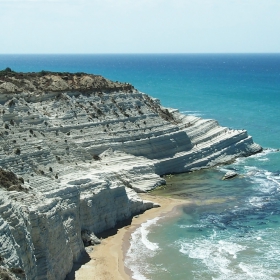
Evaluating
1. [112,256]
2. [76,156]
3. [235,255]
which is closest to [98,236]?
[112,256]

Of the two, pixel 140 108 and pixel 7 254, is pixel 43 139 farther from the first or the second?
pixel 7 254

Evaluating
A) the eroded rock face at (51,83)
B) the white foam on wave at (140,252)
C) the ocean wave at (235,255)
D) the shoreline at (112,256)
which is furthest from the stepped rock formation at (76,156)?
the ocean wave at (235,255)

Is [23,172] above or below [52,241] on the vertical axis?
above

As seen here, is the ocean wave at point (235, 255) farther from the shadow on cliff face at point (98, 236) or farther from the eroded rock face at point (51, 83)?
the eroded rock face at point (51, 83)

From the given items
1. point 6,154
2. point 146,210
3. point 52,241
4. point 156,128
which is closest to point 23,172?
point 6,154

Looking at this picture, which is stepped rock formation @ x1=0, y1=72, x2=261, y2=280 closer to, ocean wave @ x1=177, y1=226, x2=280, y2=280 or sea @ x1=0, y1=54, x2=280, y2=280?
sea @ x1=0, y1=54, x2=280, y2=280
